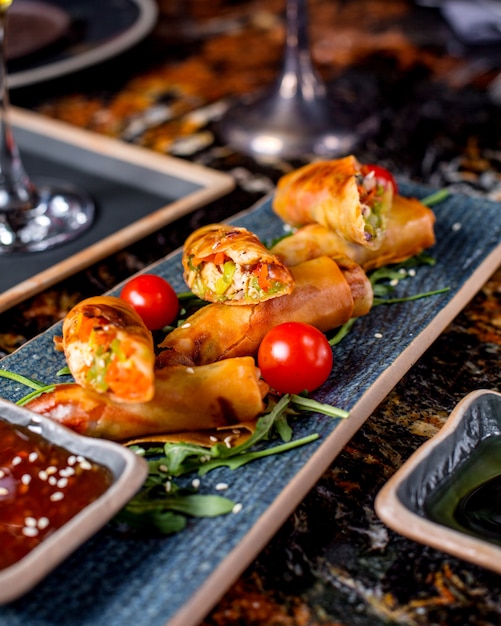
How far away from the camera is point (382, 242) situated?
7.32 feet

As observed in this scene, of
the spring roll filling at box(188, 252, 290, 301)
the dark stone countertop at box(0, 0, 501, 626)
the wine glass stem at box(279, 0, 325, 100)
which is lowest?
the dark stone countertop at box(0, 0, 501, 626)

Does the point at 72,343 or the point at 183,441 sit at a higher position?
the point at 72,343

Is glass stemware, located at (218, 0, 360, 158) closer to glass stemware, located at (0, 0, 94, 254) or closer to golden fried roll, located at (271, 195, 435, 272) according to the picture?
glass stemware, located at (0, 0, 94, 254)

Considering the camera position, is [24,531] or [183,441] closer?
[24,531]

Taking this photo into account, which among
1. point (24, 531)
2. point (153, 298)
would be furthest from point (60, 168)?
point (24, 531)

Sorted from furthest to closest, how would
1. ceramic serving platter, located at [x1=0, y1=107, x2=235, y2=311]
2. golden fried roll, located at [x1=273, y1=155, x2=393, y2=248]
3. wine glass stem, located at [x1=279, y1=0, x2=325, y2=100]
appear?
1. wine glass stem, located at [x1=279, y1=0, x2=325, y2=100]
2. ceramic serving platter, located at [x1=0, y1=107, x2=235, y2=311]
3. golden fried roll, located at [x1=273, y1=155, x2=393, y2=248]

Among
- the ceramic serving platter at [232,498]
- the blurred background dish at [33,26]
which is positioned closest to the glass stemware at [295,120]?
the blurred background dish at [33,26]

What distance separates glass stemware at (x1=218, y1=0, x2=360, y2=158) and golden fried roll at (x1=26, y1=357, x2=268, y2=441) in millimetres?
1776

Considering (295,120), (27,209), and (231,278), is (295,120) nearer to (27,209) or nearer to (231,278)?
(27,209)

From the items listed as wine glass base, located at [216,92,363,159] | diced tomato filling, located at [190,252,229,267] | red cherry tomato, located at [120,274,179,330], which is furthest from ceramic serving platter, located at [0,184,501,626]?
wine glass base, located at [216,92,363,159]

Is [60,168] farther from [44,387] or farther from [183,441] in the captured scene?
[183,441]

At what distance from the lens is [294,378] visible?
1723 millimetres

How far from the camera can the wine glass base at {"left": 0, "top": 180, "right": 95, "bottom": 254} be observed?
2.59m

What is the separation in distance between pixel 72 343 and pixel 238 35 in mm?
3530
